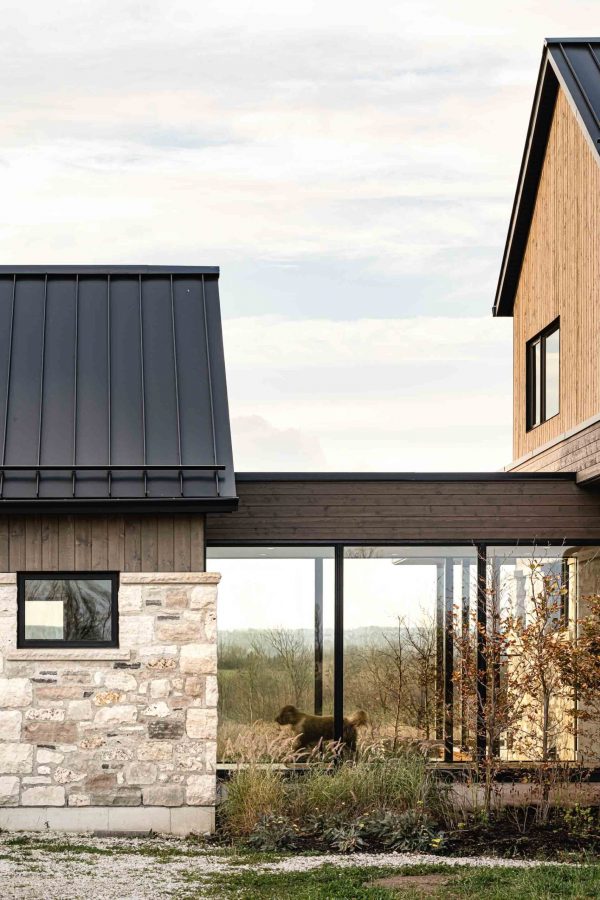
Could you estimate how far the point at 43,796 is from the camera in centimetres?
1176

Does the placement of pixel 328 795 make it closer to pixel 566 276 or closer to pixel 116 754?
pixel 116 754

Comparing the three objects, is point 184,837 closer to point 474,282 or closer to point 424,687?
point 424,687

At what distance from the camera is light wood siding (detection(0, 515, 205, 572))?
1212cm

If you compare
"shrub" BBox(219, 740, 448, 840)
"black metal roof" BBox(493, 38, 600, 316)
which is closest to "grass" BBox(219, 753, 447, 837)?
"shrub" BBox(219, 740, 448, 840)

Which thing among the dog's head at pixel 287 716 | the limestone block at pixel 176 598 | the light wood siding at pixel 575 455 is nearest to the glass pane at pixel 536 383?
the light wood siding at pixel 575 455

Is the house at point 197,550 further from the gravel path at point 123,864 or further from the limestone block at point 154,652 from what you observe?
the gravel path at point 123,864

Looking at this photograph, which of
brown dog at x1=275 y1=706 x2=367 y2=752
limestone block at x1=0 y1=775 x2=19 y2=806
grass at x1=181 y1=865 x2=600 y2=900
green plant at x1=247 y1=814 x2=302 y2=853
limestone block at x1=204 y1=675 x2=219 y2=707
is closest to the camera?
grass at x1=181 y1=865 x2=600 y2=900

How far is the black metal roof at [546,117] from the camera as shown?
50.9 feet

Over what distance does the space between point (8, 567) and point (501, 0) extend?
517 inches

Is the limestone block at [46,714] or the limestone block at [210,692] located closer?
the limestone block at [46,714]

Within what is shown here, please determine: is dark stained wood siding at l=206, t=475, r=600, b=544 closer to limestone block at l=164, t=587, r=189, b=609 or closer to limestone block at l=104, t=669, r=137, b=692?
limestone block at l=164, t=587, r=189, b=609

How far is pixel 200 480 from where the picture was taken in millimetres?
12117

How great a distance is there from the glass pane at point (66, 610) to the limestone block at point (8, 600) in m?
0.18

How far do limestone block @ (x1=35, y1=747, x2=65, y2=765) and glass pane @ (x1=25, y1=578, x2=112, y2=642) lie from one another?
112cm
